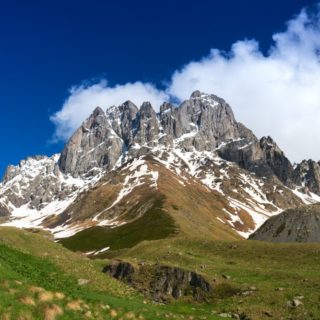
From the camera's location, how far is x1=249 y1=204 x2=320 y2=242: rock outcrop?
→ 113969mm

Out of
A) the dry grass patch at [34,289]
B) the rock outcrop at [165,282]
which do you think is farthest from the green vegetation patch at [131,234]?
the dry grass patch at [34,289]

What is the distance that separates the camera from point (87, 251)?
171125 mm

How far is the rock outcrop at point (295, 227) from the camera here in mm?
113969

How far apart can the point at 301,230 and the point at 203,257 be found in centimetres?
5350

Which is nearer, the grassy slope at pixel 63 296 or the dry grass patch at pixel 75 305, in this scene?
the grassy slope at pixel 63 296

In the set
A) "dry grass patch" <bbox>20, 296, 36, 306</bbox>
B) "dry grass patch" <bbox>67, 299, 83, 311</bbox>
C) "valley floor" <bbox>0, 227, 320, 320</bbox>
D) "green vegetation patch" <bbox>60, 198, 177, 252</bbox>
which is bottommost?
"dry grass patch" <bbox>20, 296, 36, 306</bbox>

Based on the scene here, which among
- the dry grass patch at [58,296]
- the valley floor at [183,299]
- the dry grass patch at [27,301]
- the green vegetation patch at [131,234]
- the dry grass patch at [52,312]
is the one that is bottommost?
the dry grass patch at [52,312]

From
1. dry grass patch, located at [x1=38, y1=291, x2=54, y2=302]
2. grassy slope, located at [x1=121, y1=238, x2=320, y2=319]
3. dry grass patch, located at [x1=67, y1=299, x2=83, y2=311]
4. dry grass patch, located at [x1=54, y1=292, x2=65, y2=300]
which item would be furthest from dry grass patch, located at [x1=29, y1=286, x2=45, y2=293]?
grassy slope, located at [x1=121, y1=238, x2=320, y2=319]

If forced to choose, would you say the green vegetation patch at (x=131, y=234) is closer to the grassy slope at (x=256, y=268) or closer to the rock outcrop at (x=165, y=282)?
the grassy slope at (x=256, y=268)

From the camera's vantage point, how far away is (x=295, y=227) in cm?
11800

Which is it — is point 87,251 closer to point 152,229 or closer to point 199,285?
point 152,229

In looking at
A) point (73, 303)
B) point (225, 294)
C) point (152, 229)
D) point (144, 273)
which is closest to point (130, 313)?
point (73, 303)

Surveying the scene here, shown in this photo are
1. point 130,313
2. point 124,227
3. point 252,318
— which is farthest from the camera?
point 124,227

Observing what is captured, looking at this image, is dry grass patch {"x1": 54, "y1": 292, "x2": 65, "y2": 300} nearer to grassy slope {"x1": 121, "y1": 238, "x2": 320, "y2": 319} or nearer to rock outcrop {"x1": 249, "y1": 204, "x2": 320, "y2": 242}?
grassy slope {"x1": 121, "y1": 238, "x2": 320, "y2": 319}
